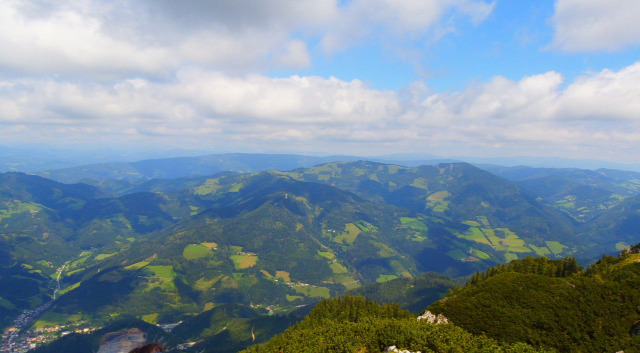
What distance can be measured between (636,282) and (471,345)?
5043 cm

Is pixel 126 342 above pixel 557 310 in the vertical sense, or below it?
below

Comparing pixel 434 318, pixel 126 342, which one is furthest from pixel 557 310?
pixel 126 342

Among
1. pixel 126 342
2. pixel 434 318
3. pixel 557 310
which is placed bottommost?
pixel 126 342

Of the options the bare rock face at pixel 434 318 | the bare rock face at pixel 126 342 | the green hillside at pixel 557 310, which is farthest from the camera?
the bare rock face at pixel 126 342

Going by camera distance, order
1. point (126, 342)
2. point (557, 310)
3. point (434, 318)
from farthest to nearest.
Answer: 1. point (126, 342)
2. point (434, 318)
3. point (557, 310)

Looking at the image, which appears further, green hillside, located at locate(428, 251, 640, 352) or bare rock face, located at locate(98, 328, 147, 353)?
bare rock face, located at locate(98, 328, 147, 353)

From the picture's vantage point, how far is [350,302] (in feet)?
446

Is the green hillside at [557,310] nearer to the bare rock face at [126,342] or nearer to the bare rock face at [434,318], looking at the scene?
the bare rock face at [434,318]

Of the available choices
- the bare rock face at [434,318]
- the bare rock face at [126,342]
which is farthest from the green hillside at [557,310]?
the bare rock face at [126,342]

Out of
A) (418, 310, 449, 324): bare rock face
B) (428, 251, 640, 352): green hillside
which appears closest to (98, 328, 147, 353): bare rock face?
(418, 310, 449, 324): bare rock face

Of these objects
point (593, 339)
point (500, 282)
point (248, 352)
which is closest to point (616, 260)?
point (500, 282)

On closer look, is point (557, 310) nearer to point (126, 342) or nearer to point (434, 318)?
point (434, 318)

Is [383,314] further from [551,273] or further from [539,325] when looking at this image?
[551,273]

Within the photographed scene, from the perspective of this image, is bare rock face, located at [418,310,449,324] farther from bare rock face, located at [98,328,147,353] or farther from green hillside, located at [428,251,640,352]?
bare rock face, located at [98,328,147,353]
